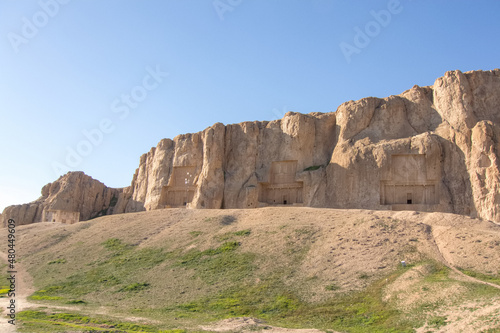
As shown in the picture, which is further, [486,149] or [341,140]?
[341,140]

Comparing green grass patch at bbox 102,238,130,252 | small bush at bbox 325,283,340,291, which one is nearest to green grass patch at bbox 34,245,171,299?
green grass patch at bbox 102,238,130,252

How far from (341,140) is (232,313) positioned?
28.8 meters

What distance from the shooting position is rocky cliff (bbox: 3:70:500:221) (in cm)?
3794

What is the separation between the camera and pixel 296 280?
20750mm

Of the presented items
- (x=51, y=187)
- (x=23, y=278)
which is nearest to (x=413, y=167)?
(x=23, y=278)

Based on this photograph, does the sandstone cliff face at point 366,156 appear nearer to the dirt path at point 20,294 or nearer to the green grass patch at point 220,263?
the green grass patch at point 220,263

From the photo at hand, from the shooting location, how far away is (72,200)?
57.4m

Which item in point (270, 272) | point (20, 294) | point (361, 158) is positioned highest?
point (361, 158)

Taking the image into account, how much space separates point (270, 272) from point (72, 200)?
42.1 meters

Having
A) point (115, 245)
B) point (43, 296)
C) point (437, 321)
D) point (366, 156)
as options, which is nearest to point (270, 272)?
A: point (437, 321)

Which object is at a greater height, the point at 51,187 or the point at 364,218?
the point at 51,187

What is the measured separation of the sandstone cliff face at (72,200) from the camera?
2217 inches

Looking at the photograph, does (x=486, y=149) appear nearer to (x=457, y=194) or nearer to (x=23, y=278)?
(x=457, y=194)

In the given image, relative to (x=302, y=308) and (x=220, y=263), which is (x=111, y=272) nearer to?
(x=220, y=263)
